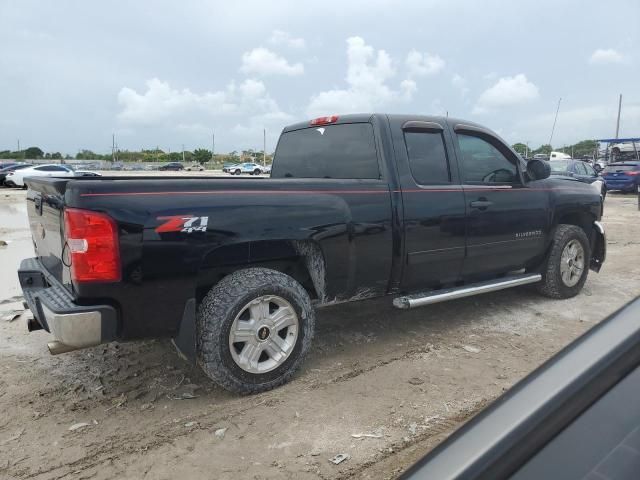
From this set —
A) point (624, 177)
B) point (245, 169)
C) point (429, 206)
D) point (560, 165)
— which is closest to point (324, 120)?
point (429, 206)

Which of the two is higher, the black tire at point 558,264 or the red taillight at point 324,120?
the red taillight at point 324,120

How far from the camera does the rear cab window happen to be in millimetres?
4211

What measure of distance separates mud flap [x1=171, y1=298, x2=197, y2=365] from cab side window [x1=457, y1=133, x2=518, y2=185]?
8.77ft

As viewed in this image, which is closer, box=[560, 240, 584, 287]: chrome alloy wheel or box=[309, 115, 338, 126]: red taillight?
box=[309, 115, 338, 126]: red taillight

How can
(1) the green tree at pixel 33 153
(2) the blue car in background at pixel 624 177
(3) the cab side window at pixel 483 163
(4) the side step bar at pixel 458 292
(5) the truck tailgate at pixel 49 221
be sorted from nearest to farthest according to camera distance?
(5) the truck tailgate at pixel 49 221 < (4) the side step bar at pixel 458 292 < (3) the cab side window at pixel 483 163 < (2) the blue car in background at pixel 624 177 < (1) the green tree at pixel 33 153

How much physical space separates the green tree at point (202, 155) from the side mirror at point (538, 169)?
298ft

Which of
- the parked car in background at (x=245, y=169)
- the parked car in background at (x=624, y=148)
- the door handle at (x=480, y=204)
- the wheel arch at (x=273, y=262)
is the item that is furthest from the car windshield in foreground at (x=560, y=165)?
the parked car in background at (x=245, y=169)

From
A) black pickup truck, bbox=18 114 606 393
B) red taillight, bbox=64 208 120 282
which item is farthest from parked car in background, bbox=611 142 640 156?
red taillight, bbox=64 208 120 282

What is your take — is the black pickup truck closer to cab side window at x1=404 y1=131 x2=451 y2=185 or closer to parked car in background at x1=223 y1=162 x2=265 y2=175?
cab side window at x1=404 y1=131 x2=451 y2=185

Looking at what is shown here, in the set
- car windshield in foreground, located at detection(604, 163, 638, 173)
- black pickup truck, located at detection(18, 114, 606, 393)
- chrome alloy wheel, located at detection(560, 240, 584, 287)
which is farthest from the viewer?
car windshield in foreground, located at detection(604, 163, 638, 173)

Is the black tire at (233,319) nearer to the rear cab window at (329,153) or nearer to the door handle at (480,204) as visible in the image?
the rear cab window at (329,153)

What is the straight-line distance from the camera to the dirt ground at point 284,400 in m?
2.72

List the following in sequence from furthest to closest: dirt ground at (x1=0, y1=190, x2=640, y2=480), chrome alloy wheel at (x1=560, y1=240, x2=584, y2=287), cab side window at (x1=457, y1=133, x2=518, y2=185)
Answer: chrome alloy wheel at (x1=560, y1=240, x2=584, y2=287) < cab side window at (x1=457, y1=133, x2=518, y2=185) < dirt ground at (x1=0, y1=190, x2=640, y2=480)

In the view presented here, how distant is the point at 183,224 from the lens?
3.06m
